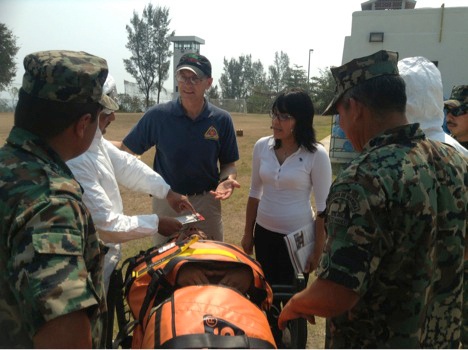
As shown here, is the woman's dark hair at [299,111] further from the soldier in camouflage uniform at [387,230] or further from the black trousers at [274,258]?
the soldier in camouflage uniform at [387,230]

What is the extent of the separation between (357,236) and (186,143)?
6.58 feet

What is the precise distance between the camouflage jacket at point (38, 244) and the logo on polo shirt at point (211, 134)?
6.67 ft

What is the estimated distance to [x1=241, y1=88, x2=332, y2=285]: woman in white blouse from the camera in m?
2.81

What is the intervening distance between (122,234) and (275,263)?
49.7 inches

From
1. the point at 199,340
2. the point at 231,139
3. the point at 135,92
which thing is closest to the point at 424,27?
the point at 231,139

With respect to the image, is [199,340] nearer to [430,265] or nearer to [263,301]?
[263,301]

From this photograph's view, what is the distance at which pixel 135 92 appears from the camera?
137 feet

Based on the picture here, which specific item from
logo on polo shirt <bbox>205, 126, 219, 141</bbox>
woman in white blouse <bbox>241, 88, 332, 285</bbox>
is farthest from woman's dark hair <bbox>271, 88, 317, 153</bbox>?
logo on polo shirt <bbox>205, 126, 219, 141</bbox>

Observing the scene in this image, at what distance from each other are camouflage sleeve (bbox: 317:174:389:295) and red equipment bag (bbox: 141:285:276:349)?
0.36m

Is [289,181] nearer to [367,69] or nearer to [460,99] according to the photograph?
[367,69]

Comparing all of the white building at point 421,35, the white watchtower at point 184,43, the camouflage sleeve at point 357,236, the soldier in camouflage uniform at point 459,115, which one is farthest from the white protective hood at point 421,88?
the white watchtower at point 184,43

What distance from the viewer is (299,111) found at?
2812 mm

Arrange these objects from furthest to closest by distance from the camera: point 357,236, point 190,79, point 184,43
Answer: point 184,43
point 190,79
point 357,236

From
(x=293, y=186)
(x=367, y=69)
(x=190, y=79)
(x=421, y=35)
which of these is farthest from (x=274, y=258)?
(x=421, y=35)
